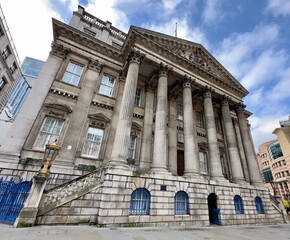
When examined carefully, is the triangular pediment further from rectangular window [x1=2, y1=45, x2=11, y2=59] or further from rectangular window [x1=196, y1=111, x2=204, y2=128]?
rectangular window [x1=2, y1=45, x2=11, y2=59]

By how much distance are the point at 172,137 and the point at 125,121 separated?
6.35 meters

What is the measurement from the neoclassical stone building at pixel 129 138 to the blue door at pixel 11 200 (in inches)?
42.7

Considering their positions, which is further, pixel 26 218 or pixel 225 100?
pixel 225 100

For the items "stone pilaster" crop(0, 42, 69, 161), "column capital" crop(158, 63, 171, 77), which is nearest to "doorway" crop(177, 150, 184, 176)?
"column capital" crop(158, 63, 171, 77)

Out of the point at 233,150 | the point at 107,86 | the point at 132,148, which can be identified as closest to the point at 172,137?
the point at 132,148

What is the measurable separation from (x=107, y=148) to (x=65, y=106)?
460cm

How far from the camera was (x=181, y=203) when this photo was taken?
373 inches

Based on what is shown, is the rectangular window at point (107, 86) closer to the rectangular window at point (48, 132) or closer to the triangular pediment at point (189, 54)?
the triangular pediment at point (189, 54)

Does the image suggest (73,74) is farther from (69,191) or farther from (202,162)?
(202,162)

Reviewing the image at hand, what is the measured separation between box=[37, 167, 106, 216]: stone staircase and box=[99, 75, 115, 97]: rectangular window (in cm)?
796

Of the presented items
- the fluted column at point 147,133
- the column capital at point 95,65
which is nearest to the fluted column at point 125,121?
the column capital at point 95,65

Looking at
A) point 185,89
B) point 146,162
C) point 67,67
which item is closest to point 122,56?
point 67,67

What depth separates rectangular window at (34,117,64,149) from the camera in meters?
10.3

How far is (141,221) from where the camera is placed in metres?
7.77
